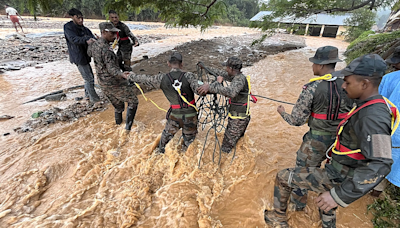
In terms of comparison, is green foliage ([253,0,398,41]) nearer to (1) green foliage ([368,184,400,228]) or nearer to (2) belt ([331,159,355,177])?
(1) green foliage ([368,184,400,228])

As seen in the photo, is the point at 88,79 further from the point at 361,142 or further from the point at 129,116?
the point at 361,142

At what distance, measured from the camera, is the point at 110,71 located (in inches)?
161

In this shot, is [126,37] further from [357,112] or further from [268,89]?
[357,112]

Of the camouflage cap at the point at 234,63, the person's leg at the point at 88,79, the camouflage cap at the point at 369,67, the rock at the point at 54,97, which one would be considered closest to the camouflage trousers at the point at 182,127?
the camouflage cap at the point at 234,63

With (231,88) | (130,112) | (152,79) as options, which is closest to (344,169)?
(231,88)

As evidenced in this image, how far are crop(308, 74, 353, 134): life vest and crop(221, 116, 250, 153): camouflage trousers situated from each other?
132cm

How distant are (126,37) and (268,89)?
5.53 meters

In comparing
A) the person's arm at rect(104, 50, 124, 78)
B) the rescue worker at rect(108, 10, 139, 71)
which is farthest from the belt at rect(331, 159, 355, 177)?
the rescue worker at rect(108, 10, 139, 71)

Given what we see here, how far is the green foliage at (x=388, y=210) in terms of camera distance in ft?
8.66

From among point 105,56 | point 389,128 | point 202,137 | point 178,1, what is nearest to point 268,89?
point 202,137

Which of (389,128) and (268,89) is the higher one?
(389,128)

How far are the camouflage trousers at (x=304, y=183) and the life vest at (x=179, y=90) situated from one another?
1829mm

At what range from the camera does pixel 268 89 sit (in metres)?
7.95

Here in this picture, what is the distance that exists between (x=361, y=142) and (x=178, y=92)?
2418 mm
